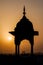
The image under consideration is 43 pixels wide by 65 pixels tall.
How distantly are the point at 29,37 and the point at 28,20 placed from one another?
59cm

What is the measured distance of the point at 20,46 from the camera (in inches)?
514

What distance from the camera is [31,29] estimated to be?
1220 centimetres

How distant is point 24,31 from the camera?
12.2 m

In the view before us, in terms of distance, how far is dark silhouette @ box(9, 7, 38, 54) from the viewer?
12.2 meters

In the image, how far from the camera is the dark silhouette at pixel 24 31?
1216 cm
